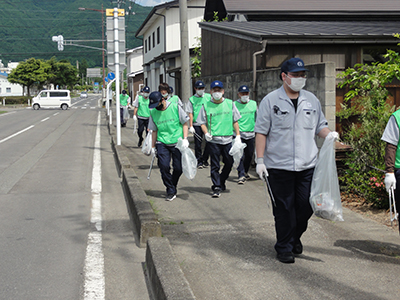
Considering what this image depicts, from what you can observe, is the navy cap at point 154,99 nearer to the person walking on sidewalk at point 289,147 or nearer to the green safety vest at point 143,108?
the person walking on sidewalk at point 289,147

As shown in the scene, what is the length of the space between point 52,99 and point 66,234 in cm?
4425

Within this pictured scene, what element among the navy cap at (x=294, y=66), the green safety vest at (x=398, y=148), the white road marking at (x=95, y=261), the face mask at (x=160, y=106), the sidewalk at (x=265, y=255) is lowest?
the white road marking at (x=95, y=261)

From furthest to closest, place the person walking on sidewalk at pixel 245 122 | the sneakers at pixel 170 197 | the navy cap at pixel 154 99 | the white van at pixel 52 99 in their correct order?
the white van at pixel 52 99 < the person walking on sidewalk at pixel 245 122 < the sneakers at pixel 170 197 < the navy cap at pixel 154 99

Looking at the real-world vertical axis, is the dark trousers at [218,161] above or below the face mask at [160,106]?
below

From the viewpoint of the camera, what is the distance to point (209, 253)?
500cm

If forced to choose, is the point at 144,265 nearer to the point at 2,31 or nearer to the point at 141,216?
the point at 141,216

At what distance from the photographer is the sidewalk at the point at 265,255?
4055mm

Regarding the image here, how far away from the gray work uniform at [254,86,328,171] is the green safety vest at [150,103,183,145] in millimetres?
2942

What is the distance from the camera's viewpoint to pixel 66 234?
6.01 meters

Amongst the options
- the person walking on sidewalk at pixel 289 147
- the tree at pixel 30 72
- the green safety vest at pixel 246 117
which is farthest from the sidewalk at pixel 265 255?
the tree at pixel 30 72

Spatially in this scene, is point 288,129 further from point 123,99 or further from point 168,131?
point 123,99

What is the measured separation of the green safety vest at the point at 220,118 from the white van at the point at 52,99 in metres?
42.2

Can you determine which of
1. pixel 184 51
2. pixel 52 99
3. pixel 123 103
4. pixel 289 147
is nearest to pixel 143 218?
pixel 289 147

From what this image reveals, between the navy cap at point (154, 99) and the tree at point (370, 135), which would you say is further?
the navy cap at point (154, 99)
